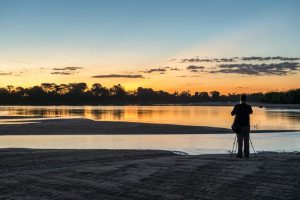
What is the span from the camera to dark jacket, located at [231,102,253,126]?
16547 mm

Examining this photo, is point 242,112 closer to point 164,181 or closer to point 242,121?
point 242,121

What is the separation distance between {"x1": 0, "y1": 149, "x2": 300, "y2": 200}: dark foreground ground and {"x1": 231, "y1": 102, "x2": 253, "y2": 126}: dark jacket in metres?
1.99

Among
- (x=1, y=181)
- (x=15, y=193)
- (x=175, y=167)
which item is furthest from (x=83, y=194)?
(x=175, y=167)

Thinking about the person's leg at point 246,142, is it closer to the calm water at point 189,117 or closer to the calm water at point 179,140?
the calm water at point 179,140

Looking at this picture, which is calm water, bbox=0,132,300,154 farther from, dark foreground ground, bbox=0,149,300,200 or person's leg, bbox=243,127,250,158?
dark foreground ground, bbox=0,149,300,200

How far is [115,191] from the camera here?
10727 mm

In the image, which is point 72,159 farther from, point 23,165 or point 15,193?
point 15,193

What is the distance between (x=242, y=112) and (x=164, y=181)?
6.14 metres

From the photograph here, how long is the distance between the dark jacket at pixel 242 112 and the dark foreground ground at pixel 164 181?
199 cm

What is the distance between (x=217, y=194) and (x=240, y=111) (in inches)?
270

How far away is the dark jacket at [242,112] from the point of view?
16.5 meters

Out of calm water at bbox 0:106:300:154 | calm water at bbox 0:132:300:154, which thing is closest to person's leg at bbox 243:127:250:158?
calm water at bbox 0:132:300:154

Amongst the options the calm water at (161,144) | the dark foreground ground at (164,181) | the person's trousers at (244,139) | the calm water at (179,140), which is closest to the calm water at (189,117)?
the calm water at (179,140)

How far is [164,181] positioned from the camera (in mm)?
11727
